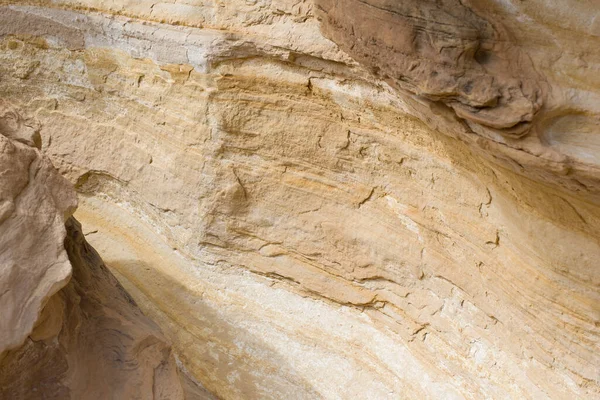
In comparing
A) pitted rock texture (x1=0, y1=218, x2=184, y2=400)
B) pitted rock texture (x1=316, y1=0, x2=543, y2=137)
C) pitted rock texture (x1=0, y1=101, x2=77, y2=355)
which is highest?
pitted rock texture (x1=316, y1=0, x2=543, y2=137)

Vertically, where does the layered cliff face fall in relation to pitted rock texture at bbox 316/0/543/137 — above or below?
below

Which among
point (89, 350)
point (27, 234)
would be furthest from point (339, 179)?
point (27, 234)

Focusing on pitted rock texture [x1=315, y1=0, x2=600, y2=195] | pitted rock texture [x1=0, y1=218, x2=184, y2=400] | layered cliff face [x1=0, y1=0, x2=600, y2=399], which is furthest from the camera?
pitted rock texture [x1=0, y1=218, x2=184, y2=400]

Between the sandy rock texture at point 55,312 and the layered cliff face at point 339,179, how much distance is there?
0.66 metres

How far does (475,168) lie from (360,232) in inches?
29.7

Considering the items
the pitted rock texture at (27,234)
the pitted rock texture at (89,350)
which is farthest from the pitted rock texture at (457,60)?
the pitted rock texture at (89,350)

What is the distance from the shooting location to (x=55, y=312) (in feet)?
7.75

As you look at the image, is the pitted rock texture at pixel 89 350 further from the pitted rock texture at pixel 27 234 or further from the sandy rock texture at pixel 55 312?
the pitted rock texture at pixel 27 234

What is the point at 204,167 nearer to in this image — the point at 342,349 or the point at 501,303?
the point at 342,349

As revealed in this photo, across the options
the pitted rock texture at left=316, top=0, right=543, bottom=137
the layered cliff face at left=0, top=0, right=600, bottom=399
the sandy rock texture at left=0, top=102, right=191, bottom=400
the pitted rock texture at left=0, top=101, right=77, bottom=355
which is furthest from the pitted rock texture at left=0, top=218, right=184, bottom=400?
the pitted rock texture at left=316, top=0, right=543, bottom=137

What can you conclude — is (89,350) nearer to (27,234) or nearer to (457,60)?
(27,234)

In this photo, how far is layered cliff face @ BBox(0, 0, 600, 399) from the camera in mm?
2023

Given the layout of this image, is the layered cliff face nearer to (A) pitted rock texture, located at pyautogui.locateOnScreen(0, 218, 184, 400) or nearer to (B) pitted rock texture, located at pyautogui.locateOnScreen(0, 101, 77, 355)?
(A) pitted rock texture, located at pyautogui.locateOnScreen(0, 218, 184, 400)

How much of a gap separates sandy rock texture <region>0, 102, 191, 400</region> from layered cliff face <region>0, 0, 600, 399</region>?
0.66m
